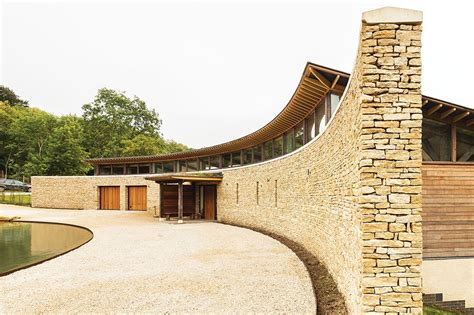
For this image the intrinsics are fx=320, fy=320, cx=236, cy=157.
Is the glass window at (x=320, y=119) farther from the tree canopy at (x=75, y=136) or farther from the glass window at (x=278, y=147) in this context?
the tree canopy at (x=75, y=136)

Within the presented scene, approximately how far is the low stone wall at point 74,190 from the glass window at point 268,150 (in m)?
13.4

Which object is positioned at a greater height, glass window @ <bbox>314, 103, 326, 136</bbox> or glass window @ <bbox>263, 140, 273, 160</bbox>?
glass window @ <bbox>314, 103, 326, 136</bbox>

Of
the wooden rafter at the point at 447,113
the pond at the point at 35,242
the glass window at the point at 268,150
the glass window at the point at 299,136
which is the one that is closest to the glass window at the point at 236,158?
→ the glass window at the point at 268,150

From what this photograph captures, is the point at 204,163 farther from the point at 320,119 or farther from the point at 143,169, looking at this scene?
the point at 320,119

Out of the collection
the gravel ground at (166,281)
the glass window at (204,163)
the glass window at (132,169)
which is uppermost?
the glass window at (204,163)

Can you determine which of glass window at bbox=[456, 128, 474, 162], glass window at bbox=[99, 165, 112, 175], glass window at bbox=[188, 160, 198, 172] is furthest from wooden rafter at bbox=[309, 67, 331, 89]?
glass window at bbox=[99, 165, 112, 175]

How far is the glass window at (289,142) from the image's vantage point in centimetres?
1396

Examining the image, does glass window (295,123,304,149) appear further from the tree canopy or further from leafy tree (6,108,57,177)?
leafy tree (6,108,57,177)

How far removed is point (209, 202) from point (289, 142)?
8.59 m

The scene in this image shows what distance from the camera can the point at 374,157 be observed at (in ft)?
14.4

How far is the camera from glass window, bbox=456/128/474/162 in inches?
362

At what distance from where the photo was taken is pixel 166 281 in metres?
7.22

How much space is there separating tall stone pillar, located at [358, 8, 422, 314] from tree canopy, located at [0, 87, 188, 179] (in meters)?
39.1

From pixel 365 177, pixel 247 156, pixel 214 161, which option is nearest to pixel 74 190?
pixel 214 161
